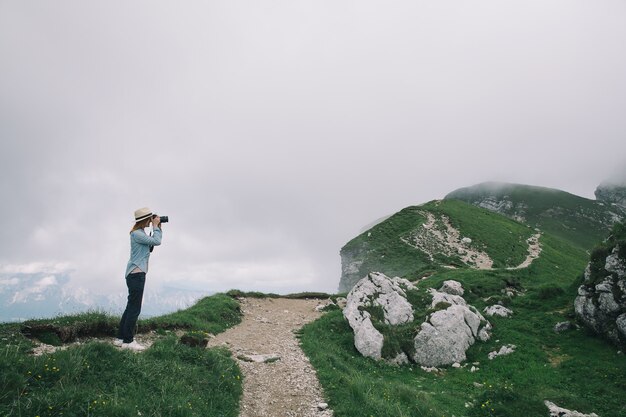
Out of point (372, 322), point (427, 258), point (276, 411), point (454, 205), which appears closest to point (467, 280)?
point (372, 322)

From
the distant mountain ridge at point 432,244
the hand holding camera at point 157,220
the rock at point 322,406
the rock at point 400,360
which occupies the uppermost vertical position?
the distant mountain ridge at point 432,244

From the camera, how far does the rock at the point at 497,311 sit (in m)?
25.1

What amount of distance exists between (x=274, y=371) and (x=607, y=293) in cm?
1990

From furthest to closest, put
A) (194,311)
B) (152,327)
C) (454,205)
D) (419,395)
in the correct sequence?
(454,205) < (194,311) < (152,327) < (419,395)

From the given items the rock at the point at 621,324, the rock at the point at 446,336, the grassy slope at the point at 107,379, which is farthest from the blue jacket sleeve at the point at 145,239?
the rock at the point at 621,324

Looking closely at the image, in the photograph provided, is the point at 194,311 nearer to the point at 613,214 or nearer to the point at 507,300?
the point at 507,300

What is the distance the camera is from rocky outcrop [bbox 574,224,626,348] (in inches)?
747

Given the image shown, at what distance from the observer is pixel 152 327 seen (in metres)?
16.8

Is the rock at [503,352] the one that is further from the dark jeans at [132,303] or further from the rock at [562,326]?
the dark jeans at [132,303]

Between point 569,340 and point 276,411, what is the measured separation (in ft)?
62.6

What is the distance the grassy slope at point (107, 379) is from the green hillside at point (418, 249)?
138 feet

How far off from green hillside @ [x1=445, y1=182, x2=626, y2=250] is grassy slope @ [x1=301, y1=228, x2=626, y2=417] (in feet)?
452

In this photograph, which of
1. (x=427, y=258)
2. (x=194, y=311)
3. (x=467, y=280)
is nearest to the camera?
(x=194, y=311)

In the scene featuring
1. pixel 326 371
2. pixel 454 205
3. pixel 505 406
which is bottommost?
pixel 505 406
